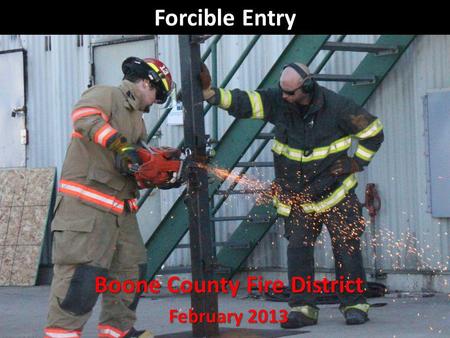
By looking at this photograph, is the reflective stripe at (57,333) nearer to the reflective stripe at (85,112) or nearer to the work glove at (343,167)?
the reflective stripe at (85,112)

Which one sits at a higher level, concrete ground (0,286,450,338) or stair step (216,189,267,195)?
stair step (216,189,267,195)

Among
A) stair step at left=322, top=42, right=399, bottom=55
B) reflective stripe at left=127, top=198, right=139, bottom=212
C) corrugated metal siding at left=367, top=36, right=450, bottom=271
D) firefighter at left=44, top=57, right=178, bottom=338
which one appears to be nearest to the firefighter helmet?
firefighter at left=44, top=57, right=178, bottom=338

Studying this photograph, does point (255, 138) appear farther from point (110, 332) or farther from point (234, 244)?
point (110, 332)

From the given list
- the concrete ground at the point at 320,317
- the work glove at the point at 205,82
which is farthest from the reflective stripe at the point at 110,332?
the work glove at the point at 205,82

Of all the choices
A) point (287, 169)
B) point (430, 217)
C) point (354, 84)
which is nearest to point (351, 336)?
A: point (287, 169)

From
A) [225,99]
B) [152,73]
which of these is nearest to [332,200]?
[225,99]

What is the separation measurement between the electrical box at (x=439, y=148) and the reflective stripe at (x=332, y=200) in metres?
1.83

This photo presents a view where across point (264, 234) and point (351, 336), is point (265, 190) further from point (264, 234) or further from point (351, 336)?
point (351, 336)

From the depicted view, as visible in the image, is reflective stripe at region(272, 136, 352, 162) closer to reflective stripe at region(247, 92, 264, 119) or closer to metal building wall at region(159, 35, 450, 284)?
reflective stripe at region(247, 92, 264, 119)

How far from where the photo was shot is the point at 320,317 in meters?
9.11

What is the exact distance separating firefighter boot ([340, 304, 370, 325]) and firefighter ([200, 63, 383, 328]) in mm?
11

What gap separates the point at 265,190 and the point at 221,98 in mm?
3272

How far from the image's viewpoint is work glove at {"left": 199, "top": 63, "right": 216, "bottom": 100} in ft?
26.6

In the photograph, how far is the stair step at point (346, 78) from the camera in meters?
10.4
